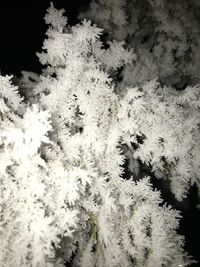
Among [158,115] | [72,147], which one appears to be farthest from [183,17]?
[72,147]

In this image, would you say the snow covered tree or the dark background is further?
the dark background

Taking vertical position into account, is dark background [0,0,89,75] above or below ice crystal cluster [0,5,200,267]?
above

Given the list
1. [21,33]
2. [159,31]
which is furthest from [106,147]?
[21,33]

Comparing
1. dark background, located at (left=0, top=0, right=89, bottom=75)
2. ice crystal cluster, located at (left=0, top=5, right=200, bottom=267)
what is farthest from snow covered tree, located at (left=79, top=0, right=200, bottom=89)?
dark background, located at (left=0, top=0, right=89, bottom=75)

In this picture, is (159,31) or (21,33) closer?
(159,31)

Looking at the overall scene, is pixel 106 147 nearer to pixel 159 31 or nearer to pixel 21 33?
pixel 159 31

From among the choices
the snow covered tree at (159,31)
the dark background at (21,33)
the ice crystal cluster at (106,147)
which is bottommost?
the ice crystal cluster at (106,147)

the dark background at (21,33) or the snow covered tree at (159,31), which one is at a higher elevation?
the dark background at (21,33)

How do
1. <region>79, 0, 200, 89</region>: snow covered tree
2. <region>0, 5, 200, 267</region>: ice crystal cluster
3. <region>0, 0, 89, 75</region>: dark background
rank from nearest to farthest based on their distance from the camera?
<region>0, 5, 200, 267</region>: ice crystal cluster < <region>79, 0, 200, 89</region>: snow covered tree < <region>0, 0, 89, 75</region>: dark background

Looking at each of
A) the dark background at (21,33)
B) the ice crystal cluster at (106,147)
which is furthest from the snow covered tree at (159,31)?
the dark background at (21,33)

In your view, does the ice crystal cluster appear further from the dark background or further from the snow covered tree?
the dark background

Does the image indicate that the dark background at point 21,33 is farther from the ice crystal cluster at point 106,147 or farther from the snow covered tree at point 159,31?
the ice crystal cluster at point 106,147
